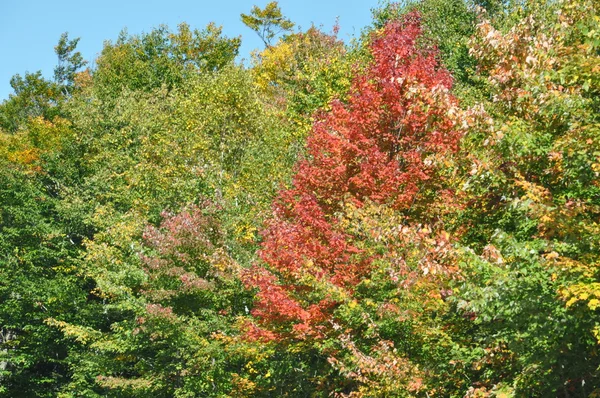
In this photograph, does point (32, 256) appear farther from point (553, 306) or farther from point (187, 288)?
point (553, 306)

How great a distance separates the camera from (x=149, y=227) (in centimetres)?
2159

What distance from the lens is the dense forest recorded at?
8648mm

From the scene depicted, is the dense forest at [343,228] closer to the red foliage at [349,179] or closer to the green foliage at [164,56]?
the red foliage at [349,179]

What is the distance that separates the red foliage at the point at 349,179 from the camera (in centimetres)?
1497

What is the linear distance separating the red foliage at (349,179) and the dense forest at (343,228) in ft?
0.22

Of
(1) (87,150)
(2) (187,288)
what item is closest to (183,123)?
(1) (87,150)

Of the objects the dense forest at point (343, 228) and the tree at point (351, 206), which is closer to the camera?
the dense forest at point (343, 228)

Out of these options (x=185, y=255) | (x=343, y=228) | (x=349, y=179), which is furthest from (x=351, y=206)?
(x=185, y=255)

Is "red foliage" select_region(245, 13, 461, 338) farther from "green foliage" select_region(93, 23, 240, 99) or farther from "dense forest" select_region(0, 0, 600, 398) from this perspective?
"green foliage" select_region(93, 23, 240, 99)

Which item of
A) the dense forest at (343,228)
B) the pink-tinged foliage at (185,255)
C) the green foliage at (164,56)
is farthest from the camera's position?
the green foliage at (164,56)

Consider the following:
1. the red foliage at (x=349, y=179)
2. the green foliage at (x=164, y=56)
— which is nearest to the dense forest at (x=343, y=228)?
the red foliage at (x=349, y=179)

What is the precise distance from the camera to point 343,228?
15.0 metres

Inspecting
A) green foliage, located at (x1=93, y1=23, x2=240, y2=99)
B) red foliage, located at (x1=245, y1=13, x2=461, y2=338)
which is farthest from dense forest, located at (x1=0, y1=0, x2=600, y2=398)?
green foliage, located at (x1=93, y1=23, x2=240, y2=99)

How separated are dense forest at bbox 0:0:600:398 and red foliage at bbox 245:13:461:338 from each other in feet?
0.22
